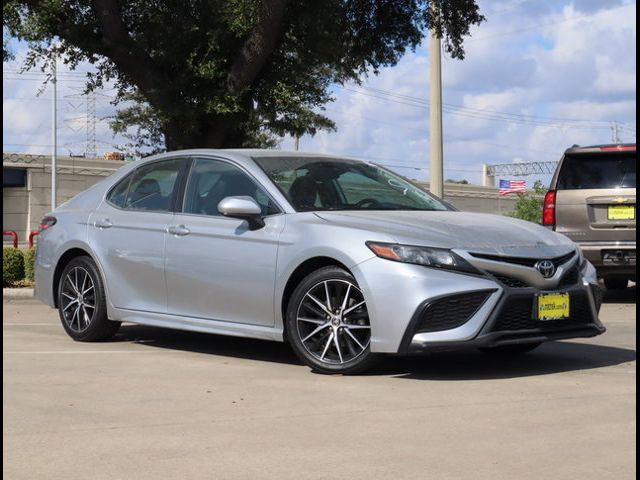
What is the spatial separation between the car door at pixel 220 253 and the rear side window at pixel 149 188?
0.79 feet

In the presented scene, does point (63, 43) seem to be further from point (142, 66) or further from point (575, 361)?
point (575, 361)

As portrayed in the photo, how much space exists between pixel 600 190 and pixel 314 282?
6.63m

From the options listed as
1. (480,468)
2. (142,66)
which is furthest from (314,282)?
(142,66)

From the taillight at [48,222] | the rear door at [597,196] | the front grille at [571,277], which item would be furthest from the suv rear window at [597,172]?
the taillight at [48,222]

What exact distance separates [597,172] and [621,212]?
21.9 inches

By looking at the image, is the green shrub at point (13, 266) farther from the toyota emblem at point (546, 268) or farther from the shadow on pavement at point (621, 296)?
the toyota emblem at point (546, 268)

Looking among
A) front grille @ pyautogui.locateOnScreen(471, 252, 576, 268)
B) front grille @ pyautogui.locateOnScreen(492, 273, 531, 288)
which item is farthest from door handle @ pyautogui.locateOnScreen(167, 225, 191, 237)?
front grille @ pyautogui.locateOnScreen(492, 273, 531, 288)

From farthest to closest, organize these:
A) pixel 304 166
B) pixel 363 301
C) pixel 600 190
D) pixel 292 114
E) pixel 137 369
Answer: pixel 292 114 → pixel 600 190 → pixel 304 166 → pixel 137 369 → pixel 363 301

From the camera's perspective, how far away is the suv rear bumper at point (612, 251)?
517 inches

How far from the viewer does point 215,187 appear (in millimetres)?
8648

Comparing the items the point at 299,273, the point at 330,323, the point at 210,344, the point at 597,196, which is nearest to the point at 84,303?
the point at 210,344

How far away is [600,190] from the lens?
43.5ft

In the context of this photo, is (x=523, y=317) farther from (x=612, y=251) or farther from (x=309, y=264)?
(x=612, y=251)

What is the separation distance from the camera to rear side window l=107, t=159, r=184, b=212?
901 cm
